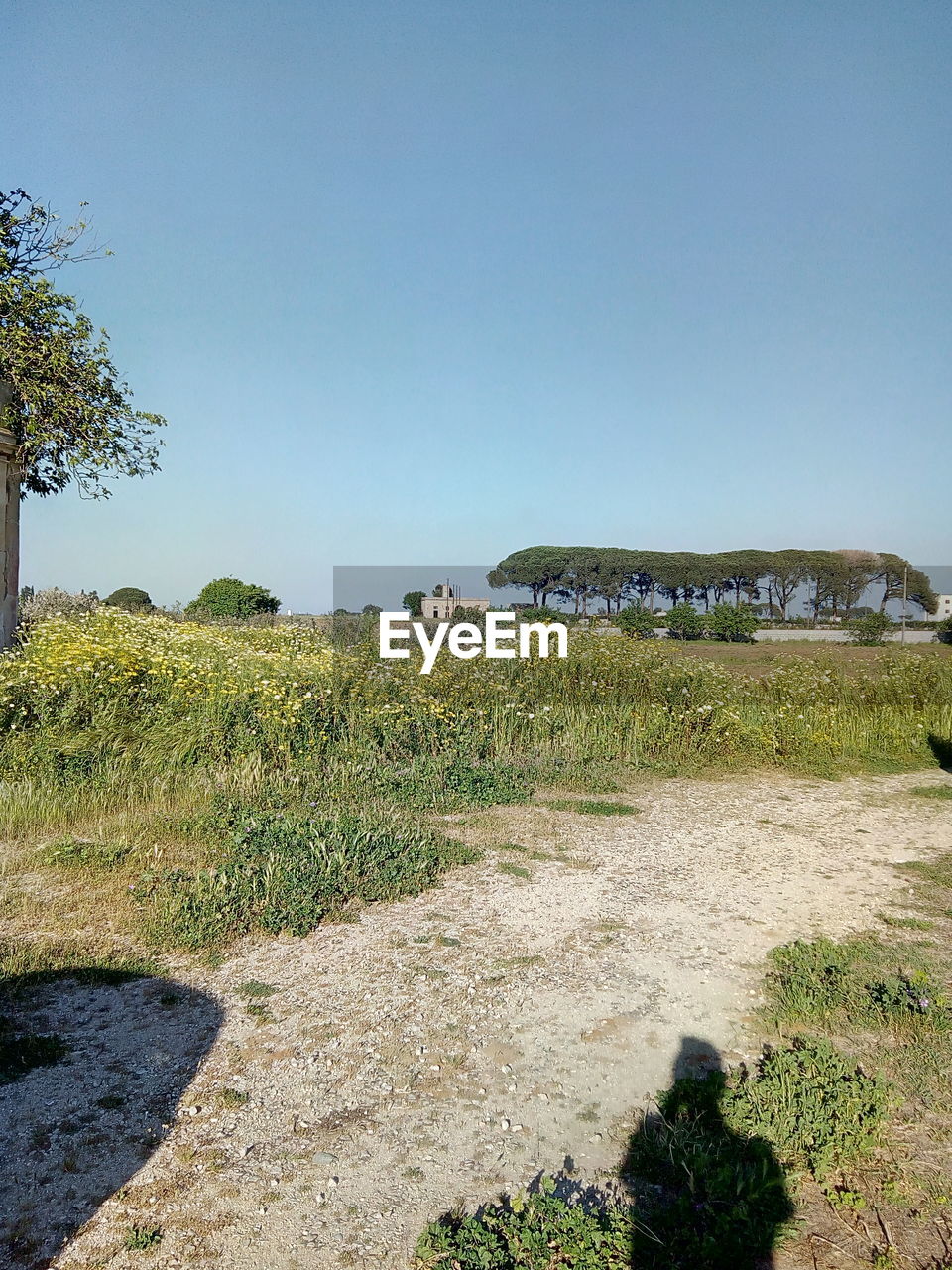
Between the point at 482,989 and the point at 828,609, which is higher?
the point at 828,609

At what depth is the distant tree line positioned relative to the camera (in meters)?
45.9

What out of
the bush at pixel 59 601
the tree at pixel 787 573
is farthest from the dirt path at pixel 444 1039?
the tree at pixel 787 573

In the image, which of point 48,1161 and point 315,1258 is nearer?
point 315,1258

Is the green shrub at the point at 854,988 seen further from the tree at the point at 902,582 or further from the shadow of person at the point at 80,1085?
the tree at the point at 902,582

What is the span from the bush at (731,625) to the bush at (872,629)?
3.38 m

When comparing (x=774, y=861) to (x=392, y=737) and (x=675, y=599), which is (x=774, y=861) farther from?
(x=675, y=599)

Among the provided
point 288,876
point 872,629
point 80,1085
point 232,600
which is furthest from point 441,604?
point 80,1085

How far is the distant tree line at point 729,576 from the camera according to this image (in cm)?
4591

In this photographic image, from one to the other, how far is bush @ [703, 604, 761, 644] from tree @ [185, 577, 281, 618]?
16.4 meters

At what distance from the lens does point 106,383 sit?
32.4 ft

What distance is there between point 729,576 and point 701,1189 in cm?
4880

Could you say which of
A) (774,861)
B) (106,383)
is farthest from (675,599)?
(774,861)

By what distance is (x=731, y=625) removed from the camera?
29.9m

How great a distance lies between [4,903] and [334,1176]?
2562mm
